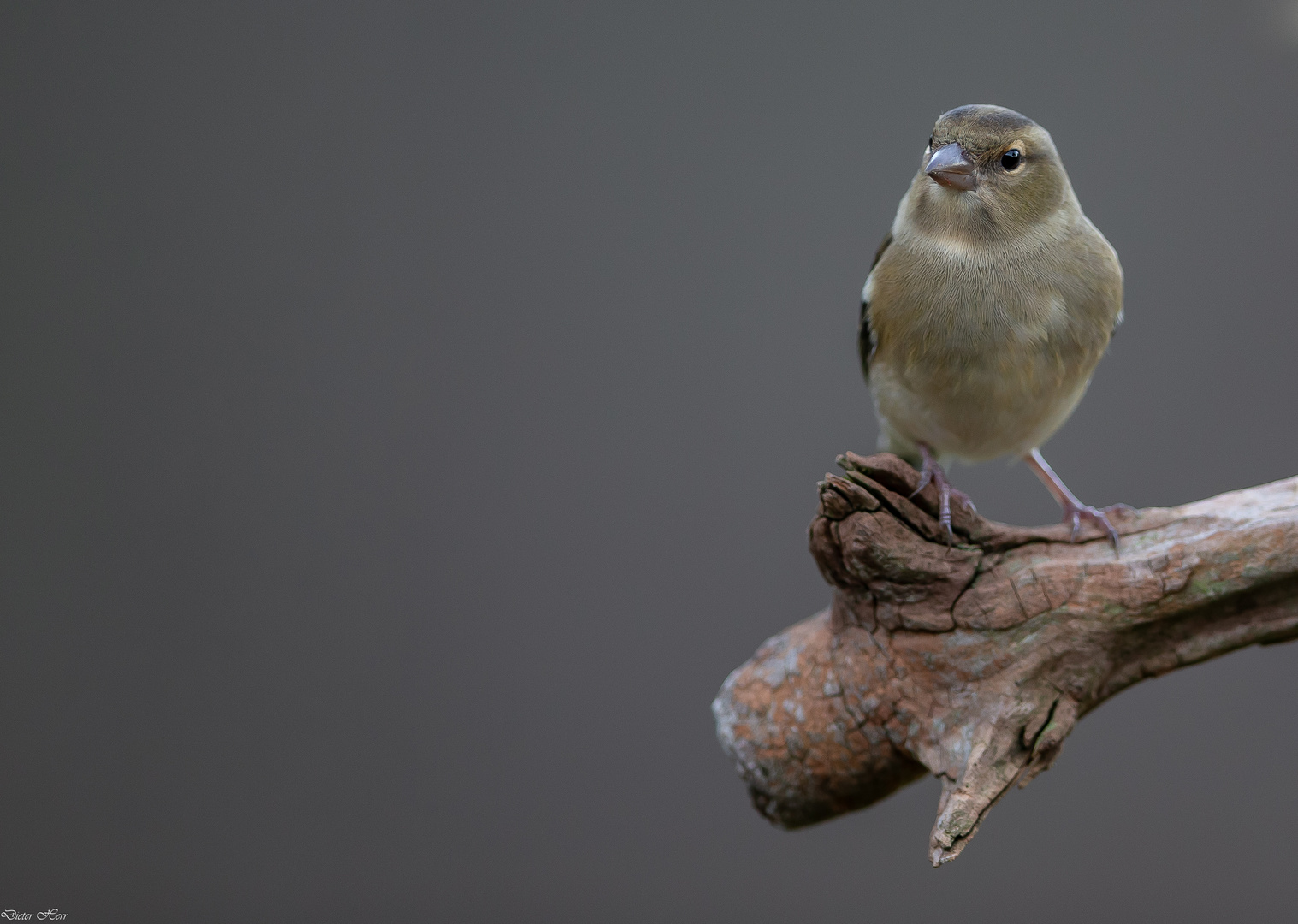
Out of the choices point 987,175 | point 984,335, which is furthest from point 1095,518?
point 987,175

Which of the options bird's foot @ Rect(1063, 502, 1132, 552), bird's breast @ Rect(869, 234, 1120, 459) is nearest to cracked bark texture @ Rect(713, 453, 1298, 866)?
bird's foot @ Rect(1063, 502, 1132, 552)

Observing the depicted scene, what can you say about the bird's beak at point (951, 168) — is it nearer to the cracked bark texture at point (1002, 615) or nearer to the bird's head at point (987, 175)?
the bird's head at point (987, 175)

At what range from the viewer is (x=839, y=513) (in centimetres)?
219

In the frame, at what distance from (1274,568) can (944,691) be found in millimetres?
772

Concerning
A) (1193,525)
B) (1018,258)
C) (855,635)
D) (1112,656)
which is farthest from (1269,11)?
(855,635)

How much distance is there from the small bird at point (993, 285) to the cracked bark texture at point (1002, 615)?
0.11 m

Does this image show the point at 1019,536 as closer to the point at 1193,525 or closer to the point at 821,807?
the point at 1193,525

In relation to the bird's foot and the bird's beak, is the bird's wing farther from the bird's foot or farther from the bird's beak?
the bird's foot

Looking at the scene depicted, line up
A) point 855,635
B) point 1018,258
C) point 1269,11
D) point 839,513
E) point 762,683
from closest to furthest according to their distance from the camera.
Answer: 1. point 839,513
2. point 1018,258
3. point 855,635
4. point 762,683
5. point 1269,11

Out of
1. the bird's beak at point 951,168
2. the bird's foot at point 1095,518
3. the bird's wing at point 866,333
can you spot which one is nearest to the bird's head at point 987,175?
the bird's beak at point 951,168

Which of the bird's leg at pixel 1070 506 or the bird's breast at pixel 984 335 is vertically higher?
the bird's breast at pixel 984 335

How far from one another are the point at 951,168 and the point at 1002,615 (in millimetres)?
1038

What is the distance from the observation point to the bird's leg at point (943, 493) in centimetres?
233

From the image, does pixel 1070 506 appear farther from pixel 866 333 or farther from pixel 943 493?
pixel 866 333
